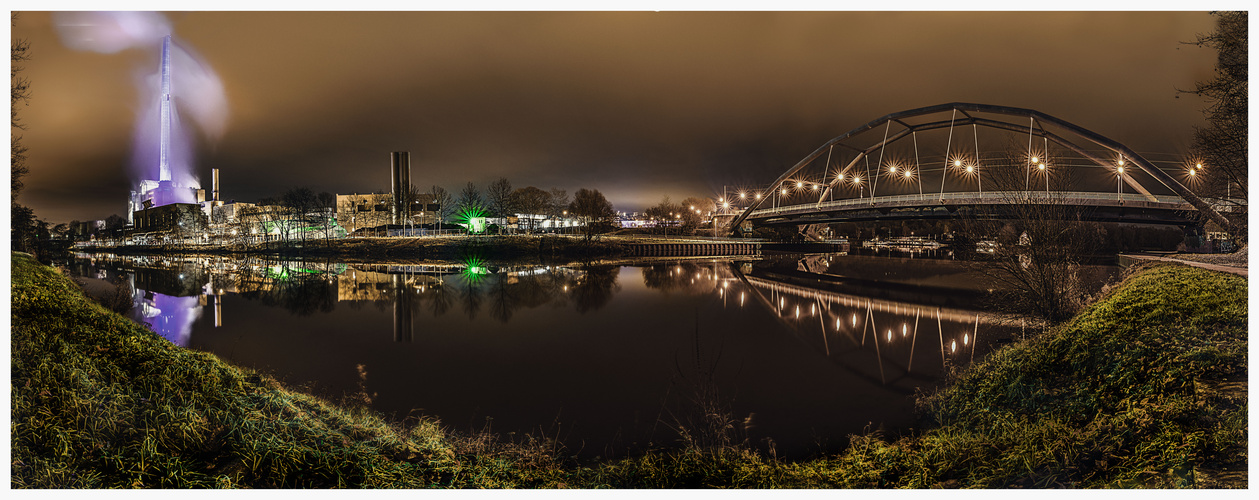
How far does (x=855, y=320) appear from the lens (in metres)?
16.4

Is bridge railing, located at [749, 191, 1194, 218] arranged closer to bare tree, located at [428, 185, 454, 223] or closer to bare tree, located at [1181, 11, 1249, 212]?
bare tree, located at [1181, 11, 1249, 212]

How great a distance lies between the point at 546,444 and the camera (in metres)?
6.44

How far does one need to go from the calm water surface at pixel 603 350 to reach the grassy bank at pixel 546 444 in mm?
1019

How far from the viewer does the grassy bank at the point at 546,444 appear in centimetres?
417

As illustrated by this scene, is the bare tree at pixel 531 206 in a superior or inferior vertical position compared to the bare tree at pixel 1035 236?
superior

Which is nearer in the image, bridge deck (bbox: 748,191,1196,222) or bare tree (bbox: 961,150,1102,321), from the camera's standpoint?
bare tree (bbox: 961,150,1102,321)

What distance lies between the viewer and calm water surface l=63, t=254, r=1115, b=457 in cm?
758

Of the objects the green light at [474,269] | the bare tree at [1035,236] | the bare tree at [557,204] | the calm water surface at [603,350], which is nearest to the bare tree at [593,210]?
the bare tree at [557,204]

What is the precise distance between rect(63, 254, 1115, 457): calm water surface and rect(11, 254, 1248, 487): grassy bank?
102cm

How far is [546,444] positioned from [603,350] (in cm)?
544

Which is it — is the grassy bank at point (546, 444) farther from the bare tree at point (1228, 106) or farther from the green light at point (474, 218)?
the green light at point (474, 218)

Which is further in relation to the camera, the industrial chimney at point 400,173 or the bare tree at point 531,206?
the industrial chimney at point 400,173

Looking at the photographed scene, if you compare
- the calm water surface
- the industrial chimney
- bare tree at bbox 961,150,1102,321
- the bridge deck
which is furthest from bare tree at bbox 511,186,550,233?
bare tree at bbox 961,150,1102,321

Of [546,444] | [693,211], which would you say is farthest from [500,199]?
[546,444]
